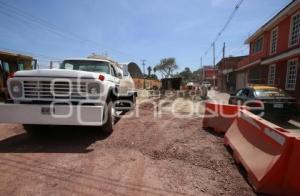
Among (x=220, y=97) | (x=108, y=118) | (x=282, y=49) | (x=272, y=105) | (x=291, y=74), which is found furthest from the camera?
(x=220, y=97)

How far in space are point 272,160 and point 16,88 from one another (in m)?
5.50

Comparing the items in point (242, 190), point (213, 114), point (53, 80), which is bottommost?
point (242, 190)

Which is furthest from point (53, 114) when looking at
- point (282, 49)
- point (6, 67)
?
point (282, 49)

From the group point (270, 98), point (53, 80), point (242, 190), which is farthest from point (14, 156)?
point (270, 98)

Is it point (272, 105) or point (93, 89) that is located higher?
point (93, 89)

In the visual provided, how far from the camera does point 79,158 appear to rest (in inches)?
166

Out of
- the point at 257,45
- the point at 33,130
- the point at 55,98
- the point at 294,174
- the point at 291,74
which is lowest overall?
the point at 33,130

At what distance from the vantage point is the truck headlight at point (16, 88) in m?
4.85

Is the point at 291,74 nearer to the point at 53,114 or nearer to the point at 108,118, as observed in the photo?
the point at 108,118

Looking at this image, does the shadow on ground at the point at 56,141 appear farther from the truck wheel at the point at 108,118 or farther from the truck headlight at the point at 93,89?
the truck headlight at the point at 93,89

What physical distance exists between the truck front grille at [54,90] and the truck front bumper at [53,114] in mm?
293

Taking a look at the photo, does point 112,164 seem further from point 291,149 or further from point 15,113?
point 291,149

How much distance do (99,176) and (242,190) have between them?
232 centimetres

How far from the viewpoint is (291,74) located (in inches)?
539
